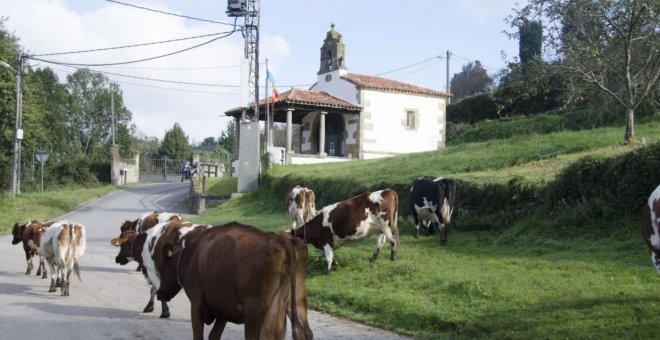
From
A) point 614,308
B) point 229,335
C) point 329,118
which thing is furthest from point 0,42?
point 614,308

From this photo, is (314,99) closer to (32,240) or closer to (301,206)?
(301,206)

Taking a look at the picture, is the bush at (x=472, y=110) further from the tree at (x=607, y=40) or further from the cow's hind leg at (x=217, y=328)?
the cow's hind leg at (x=217, y=328)

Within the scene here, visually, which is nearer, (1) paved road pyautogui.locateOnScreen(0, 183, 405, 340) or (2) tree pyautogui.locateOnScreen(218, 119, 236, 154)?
(1) paved road pyautogui.locateOnScreen(0, 183, 405, 340)

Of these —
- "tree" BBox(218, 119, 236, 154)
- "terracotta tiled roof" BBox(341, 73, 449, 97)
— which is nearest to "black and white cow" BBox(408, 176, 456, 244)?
"terracotta tiled roof" BBox(341, 73, 449, 97)

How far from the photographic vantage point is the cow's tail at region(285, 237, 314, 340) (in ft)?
20.3

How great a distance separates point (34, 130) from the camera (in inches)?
1729

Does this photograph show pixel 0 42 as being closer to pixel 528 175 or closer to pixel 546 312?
pixel 528 175

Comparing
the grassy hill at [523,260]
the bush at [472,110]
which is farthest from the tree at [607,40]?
the bush at [472,110]

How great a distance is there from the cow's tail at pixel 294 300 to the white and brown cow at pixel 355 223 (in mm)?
7324

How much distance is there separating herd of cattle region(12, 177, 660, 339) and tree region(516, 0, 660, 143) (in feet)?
25.5

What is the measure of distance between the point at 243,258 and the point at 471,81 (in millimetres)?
71630

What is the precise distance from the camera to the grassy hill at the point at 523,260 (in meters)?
8.78

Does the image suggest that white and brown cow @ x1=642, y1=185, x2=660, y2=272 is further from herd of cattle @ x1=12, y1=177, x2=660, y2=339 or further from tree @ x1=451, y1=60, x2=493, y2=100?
tree @ x1=451, y1=60, x2=493, y2=100

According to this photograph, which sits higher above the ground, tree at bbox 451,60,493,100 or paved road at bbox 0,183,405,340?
tree at bbox 451,60,493,100
